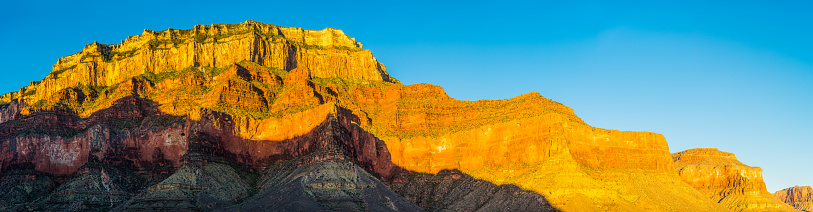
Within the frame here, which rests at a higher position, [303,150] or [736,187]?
[303,150]

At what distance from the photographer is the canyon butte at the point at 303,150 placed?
436 ft

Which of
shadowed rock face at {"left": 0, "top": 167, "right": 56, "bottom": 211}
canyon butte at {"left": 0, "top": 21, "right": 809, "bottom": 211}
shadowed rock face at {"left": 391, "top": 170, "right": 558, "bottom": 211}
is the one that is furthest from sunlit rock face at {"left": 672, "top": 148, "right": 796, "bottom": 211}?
shadowed rock face at {"left": 0, "top": 167, "right": 56, "bottom": 211}

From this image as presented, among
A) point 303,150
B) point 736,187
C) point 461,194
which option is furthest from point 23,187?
point 736,187

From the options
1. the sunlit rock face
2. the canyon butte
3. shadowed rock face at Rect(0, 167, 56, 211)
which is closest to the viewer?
the canyon butte

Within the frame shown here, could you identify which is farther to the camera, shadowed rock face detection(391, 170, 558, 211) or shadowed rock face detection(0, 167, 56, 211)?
shadowed rock face detection(0, 167, 56, 211)

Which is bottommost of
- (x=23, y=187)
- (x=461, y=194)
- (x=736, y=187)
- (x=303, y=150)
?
(x=461, y=194)

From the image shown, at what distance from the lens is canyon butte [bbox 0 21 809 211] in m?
133

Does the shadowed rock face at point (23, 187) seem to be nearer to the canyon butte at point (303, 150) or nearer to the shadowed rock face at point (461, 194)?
the canyon butte at point (303, 150)

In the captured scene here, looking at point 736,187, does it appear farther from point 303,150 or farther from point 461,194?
point 303,150

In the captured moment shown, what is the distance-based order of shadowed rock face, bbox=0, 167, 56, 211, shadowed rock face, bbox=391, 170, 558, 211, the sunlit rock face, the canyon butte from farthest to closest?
1. the sunlit rock face
2. shadowed rock face, bbox=0, 167, 56, 211
3. the canyon butte
4. shadowed rock face, bbox=391, 170, 558, 211

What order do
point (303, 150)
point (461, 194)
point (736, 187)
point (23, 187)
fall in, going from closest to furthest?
point (461, 194), point (303, 150), point (23, 187), point (736, 187)

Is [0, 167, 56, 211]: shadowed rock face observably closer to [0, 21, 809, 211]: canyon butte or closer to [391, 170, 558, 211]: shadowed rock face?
[0, 21, 809, 211]: canyon butte

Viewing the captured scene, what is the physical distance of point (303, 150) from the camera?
150625 millimetres

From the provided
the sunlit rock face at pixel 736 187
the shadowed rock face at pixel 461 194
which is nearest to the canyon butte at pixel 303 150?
the shadowed rock face at pixel 461 194
